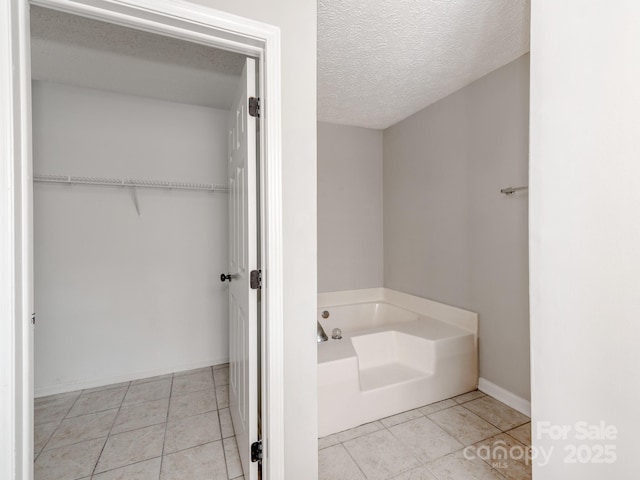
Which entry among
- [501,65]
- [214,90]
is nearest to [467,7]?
[501,65]

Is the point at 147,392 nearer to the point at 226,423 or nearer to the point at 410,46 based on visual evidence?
the point at 226,423

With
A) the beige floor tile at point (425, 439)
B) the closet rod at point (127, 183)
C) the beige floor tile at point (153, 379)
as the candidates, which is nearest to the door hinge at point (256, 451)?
the beige floor tile at point (425, 439)

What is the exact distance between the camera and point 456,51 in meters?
1.92

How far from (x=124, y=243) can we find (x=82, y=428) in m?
1.33

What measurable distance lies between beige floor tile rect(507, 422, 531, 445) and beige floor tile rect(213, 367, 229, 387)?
2084 mm

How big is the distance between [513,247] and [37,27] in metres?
3.20

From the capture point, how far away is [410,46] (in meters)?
1.86

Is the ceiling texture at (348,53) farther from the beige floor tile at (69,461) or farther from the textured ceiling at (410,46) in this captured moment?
the beige floor tile at (69,461)

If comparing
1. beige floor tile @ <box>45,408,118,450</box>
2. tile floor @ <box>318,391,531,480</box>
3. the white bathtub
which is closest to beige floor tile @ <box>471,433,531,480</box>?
tile floor @ <box>318,391,531,480</box>

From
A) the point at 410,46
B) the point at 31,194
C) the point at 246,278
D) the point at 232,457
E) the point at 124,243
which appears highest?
the point at 410,46

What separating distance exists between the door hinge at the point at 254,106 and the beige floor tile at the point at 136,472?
189cm

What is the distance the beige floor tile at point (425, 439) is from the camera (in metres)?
1.67

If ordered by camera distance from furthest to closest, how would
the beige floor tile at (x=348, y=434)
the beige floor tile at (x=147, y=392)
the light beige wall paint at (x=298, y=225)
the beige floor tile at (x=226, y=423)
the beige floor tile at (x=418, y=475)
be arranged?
the beige floor tile at (x=147, y=392)
the beige floor tile at (x=226, y=423)
the beige floor tile at (x=348, y=434)
the beige floor tile at (x=418, y=475)
the light beige wall paint at (x=298, y=225)

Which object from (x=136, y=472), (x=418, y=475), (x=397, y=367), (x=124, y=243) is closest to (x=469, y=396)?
(x=397, y=367)
